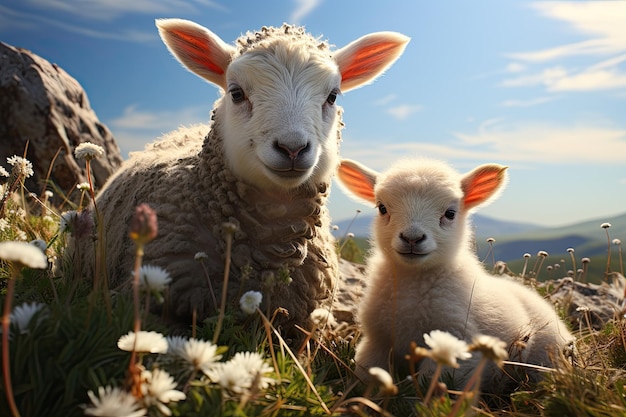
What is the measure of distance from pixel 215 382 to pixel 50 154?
900 cm

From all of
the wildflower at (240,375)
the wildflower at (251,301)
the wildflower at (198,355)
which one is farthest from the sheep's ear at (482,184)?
the wildflower at (198,355)

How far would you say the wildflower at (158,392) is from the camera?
6.47ft

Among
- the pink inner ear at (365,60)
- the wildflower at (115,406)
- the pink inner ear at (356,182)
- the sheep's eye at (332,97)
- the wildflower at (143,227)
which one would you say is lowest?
the wildflower at (115,406)

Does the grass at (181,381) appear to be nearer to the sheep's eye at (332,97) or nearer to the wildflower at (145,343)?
the wildflower at (145,343)

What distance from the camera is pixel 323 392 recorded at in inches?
107

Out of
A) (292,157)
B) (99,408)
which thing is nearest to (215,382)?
(99,408)

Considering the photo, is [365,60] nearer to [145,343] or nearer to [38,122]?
[145,343]

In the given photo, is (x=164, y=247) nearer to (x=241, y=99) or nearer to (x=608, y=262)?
(x=241, y=99)

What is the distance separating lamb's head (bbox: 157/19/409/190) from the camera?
142 inches

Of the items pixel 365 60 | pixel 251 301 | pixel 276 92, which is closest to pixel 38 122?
pixel 365 60

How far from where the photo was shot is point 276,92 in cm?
379

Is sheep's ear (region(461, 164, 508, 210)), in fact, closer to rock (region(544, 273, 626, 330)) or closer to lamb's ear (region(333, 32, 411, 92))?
lamb's ear (region(333, 32, 411, 92))

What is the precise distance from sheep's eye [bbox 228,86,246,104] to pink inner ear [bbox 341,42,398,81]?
1029 mm

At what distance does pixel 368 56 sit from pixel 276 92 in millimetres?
1281
